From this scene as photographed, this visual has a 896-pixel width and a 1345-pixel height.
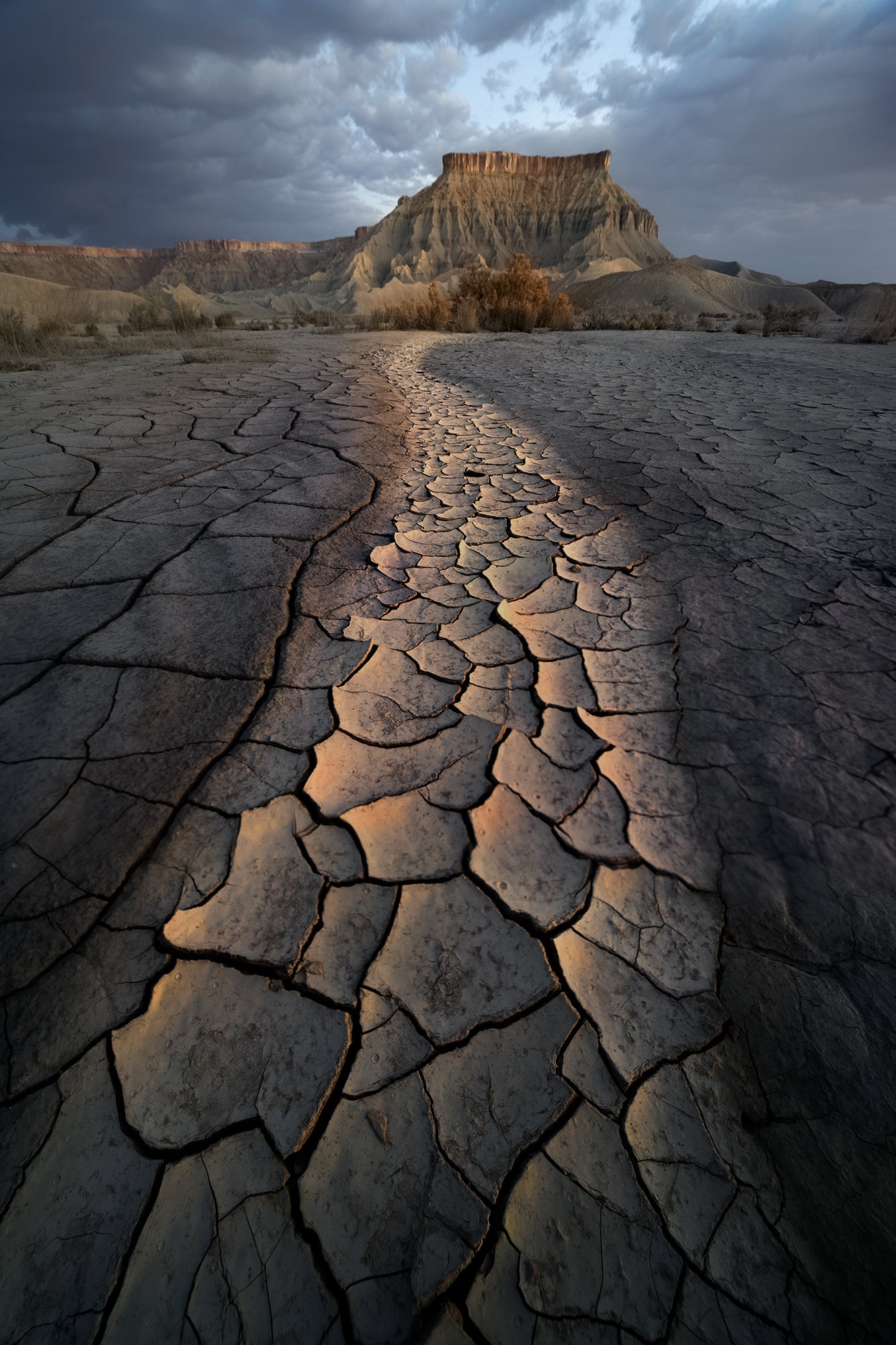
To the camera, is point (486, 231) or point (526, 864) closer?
point (526, 864)

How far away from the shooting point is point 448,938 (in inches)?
34.1

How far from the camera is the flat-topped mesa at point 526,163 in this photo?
36.1 metres

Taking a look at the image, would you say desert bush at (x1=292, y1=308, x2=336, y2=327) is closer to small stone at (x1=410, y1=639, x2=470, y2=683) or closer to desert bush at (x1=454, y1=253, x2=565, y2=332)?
desert bush at (x1=454, y1=253, x2=565, y2=332)

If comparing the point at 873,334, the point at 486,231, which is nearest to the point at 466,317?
Result: the point at 873,334

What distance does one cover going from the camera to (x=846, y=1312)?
55cm

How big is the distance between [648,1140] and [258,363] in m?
6.79

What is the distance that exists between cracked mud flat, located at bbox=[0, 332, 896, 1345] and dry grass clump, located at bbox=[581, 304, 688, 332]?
33.6 feet

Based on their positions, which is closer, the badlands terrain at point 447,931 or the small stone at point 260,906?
the badlands terrain at point 447,931

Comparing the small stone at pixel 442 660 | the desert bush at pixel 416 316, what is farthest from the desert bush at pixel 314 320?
the small stone at pixel 442 660

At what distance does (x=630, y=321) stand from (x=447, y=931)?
12.8m

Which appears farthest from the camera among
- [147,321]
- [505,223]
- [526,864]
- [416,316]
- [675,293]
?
[505,223]

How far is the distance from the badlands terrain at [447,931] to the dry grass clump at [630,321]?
10155 millimetres

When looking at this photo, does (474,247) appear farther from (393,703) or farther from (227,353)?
(393,703)

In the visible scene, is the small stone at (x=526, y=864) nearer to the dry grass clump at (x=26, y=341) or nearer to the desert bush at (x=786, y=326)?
the dry grass clump at (x=26, y=341)
